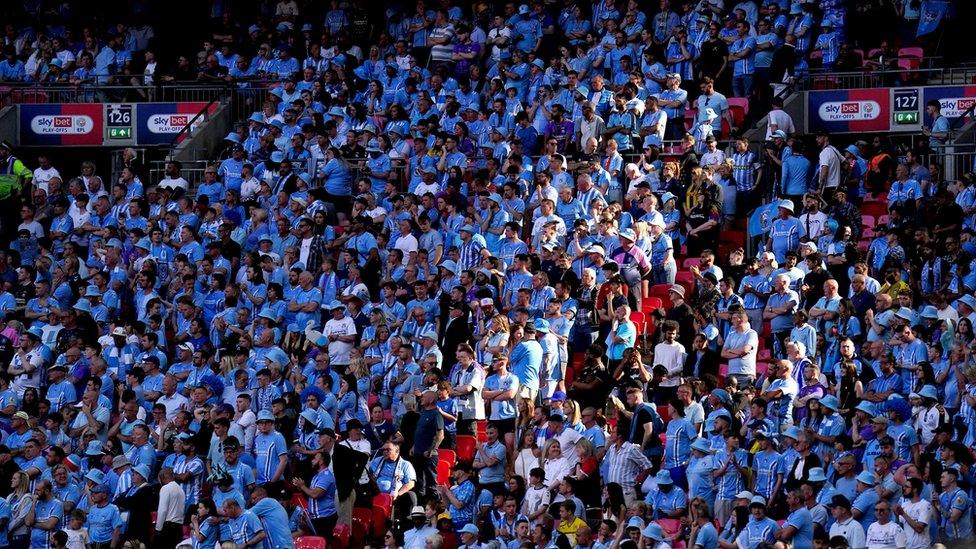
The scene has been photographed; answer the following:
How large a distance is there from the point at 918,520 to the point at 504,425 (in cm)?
521

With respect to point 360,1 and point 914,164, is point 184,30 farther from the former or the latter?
point 914,164

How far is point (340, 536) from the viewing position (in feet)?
70.5

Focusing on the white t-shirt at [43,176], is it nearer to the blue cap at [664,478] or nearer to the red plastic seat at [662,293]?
the red plastic seat at [662,293]

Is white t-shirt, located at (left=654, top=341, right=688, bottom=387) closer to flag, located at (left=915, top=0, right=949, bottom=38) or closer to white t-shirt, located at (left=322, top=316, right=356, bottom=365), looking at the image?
white t-shirt, located at (left=322, top=316, right=356, bottom=365)

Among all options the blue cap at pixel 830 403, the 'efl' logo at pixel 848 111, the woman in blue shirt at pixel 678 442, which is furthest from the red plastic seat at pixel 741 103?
the blue cap at pixel 830 403

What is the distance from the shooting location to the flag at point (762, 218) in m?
25.1

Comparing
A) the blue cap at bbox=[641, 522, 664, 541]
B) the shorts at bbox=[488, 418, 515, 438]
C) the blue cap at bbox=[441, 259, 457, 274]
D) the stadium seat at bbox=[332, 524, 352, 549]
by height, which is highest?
the blue cap at bbox=[441, 259, 457, 274]

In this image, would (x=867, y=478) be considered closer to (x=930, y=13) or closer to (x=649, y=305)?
(x=649, y=305)

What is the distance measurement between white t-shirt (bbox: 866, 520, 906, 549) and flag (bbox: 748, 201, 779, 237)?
6.62m

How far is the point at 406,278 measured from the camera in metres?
25.1

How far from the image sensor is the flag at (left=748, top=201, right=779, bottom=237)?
25.1m

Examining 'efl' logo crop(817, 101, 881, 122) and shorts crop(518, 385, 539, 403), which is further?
'efl' logo crop(817, 101, 881, 122)

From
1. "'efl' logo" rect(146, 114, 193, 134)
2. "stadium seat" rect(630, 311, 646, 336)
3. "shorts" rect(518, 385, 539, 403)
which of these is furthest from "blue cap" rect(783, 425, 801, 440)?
"'efl' logo" rect(146, 114, 193, 134)

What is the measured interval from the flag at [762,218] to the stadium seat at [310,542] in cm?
706
